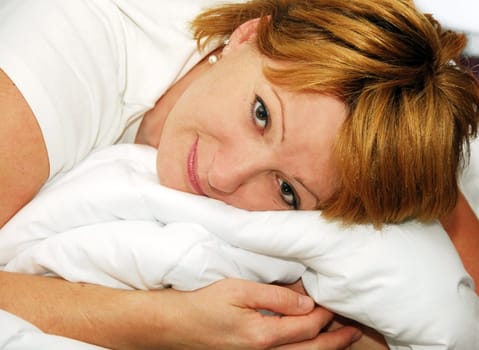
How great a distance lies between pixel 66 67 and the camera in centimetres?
134

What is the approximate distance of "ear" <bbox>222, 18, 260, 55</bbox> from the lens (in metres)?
1.39

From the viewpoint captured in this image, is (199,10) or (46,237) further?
(199,10)

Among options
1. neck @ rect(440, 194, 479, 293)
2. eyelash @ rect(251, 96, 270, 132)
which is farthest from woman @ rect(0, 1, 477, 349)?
neck @ rect(440, 194, 479, 293)

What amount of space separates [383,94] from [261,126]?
229mm

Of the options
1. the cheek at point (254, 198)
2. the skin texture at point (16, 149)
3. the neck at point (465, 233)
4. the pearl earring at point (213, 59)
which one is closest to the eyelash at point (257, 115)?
the cheek at point (254, 198)

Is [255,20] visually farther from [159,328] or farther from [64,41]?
[159,328]

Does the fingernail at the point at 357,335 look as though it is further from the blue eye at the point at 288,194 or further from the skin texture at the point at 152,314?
the blue eye at the point at 288,194

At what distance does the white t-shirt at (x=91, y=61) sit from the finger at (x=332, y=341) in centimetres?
60

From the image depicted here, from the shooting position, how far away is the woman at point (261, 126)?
1.20m

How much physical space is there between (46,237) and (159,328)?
0.94ft

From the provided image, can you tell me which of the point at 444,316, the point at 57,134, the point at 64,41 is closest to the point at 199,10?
the point at 64,41

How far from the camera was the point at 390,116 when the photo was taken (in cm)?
120

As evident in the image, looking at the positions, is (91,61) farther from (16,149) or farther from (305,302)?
(305,302)

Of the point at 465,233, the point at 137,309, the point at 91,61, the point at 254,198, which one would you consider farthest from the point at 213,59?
the point at 465,233
